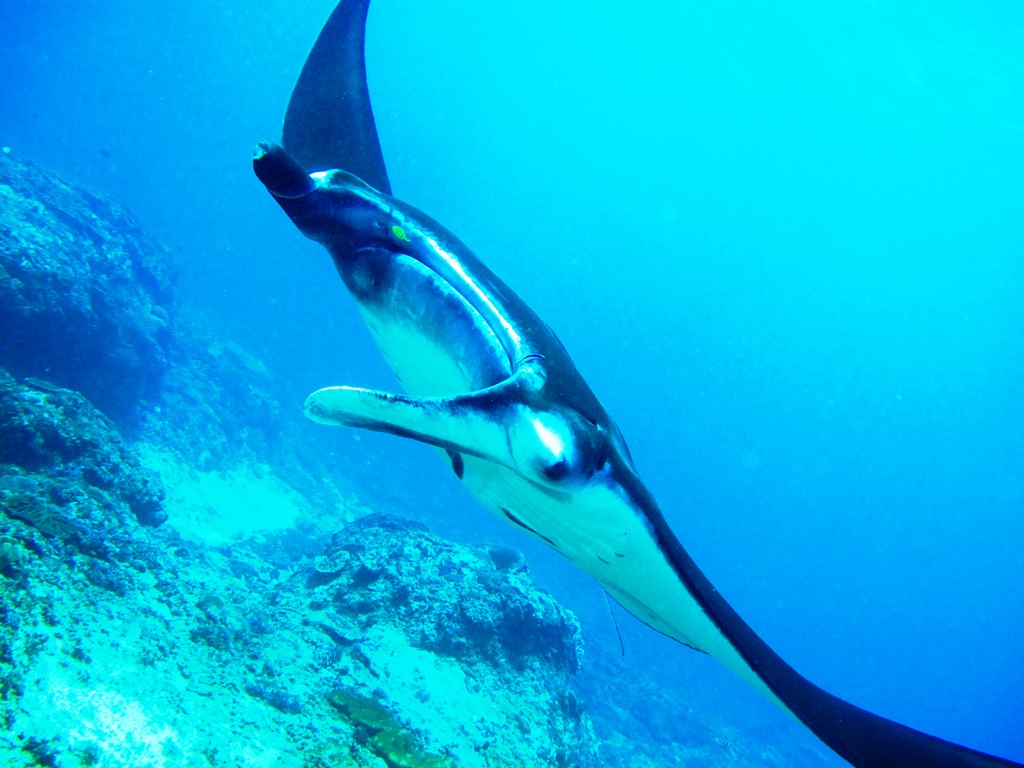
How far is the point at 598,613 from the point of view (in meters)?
24.6

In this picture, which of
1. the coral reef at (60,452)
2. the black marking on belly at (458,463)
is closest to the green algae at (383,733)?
the coral reef at (60,452)

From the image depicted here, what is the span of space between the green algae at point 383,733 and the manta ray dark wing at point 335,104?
12.5 feet

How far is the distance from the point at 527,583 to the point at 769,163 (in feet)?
289

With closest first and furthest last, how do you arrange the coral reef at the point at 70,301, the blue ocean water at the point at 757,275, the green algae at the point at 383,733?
1. the green algae at the point at 383,733
2. the coral reef at the point at 70,301
3. the blue ocean water at the point at 757,275

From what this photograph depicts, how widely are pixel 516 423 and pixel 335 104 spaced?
3.10m

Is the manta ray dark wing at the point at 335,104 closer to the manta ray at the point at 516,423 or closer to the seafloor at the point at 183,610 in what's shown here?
the manta ray at the point at 516,423

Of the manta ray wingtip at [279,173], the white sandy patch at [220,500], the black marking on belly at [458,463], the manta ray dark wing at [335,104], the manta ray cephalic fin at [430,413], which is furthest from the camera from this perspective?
the white sandy patch at [220,500]

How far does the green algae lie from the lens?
3.47m

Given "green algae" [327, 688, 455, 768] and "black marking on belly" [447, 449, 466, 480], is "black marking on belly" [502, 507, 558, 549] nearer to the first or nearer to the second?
"black marking on belly" [447, 449, 466, 480]

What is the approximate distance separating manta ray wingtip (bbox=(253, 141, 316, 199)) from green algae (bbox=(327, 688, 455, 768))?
3.50m

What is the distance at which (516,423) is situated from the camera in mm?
1377

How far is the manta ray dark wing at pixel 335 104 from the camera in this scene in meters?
3.36

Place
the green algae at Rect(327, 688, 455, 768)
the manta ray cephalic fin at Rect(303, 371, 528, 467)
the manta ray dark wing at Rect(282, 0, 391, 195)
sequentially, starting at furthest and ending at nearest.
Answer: the green algae at Rect(327, 688, 455, 768) → the manta ray dark wing at Rect(282, 0, 391, 195) → the manta ray cephalic fin at Rect(303, 371, 528, 467)

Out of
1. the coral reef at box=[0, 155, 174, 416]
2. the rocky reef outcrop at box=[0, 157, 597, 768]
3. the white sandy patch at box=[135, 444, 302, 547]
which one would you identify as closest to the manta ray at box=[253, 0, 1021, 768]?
the rocky reef outcrop at box=[0, 157, 597, 768]
